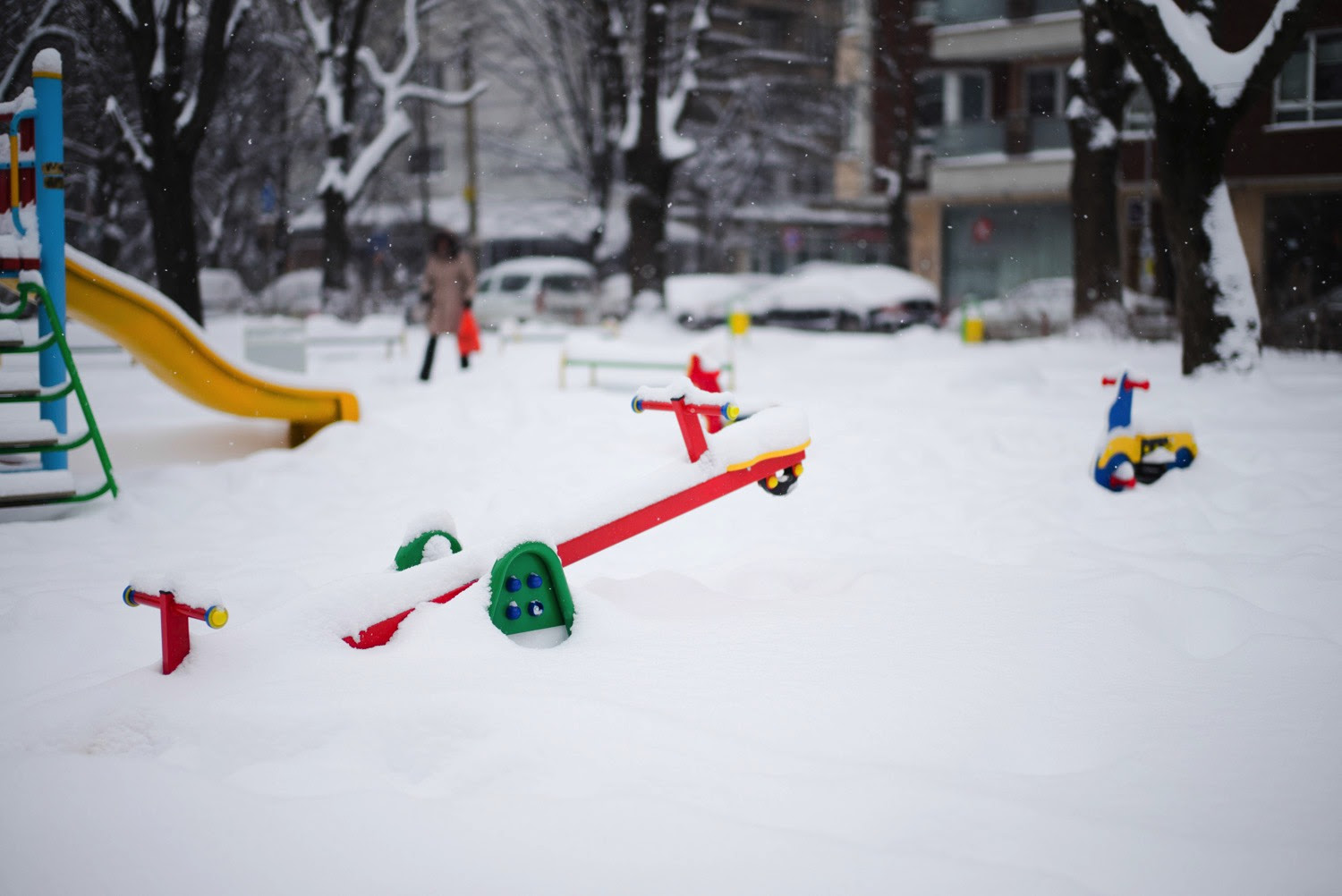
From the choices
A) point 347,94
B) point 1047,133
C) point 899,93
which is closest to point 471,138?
point 347,94

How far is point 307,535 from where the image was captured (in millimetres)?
6305

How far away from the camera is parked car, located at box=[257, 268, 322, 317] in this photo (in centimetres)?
3150

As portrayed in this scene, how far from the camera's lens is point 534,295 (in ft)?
93.2

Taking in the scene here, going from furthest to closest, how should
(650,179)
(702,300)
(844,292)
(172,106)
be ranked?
(702,300) < (844,292) < (650,179) < (172,106)

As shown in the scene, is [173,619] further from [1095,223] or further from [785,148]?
[785,148]

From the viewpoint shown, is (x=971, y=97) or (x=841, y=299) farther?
(x=971, y=97)

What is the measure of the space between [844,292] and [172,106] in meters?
14.7

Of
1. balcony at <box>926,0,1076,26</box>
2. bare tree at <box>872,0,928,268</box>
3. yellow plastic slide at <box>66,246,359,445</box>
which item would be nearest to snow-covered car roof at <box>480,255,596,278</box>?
bare tree at <box>872,0,928,268</box>

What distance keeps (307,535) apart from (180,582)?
10.6 ft

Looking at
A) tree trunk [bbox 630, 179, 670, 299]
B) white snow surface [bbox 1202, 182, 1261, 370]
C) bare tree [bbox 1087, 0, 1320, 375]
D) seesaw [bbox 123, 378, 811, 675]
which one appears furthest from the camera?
→ tree trunk [bbox 630, 179, 670, 299]

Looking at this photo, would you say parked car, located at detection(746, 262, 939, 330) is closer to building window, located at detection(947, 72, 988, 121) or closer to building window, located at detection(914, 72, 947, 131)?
building window, located at detection(947, 72, 988, 121)

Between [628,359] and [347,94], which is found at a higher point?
[347,94]

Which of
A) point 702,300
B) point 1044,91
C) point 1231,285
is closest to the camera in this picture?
point 1231,285

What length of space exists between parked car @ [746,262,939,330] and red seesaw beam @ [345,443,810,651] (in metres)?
20.2
